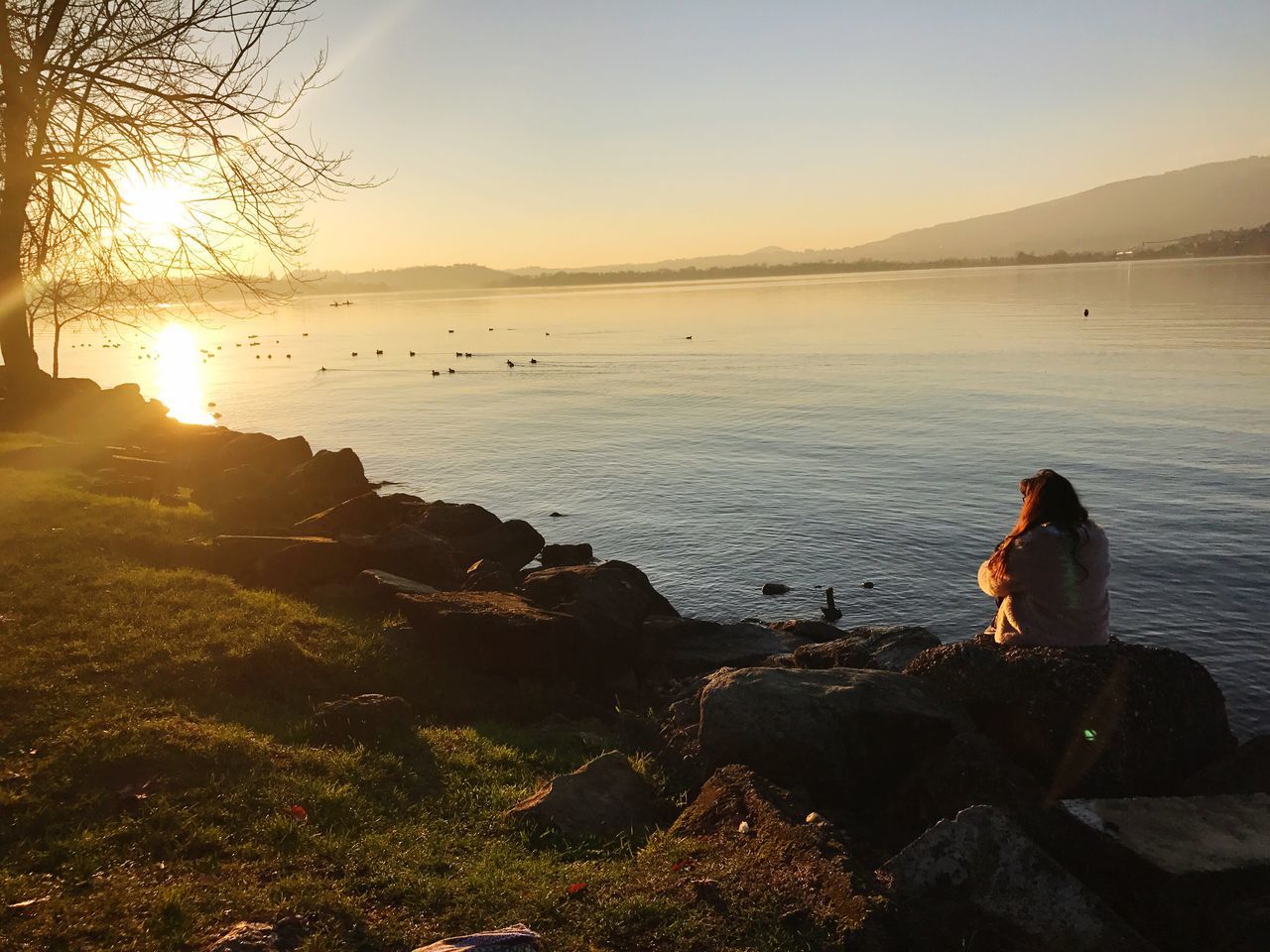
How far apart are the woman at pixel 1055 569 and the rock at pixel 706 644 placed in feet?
24.2

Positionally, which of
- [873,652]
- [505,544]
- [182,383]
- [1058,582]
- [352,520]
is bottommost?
[873,652]

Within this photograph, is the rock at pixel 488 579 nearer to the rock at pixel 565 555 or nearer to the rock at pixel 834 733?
the rock at pixel 565 555

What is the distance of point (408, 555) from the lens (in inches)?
658

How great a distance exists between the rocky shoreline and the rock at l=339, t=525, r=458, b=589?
0.69 meters

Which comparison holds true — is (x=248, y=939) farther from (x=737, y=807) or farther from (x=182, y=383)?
(x=182, y=383)

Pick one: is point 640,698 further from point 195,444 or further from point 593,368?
point 593,368

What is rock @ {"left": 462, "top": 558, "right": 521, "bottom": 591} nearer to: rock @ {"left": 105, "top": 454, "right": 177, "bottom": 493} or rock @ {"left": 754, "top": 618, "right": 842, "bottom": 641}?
rock @ {"left": 754, "top": 618, "right": 842, "bottom": 641}

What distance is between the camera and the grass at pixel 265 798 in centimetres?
620

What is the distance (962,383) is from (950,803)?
173ft

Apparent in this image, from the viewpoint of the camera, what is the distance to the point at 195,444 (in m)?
29.4

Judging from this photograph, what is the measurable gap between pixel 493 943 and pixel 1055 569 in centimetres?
645

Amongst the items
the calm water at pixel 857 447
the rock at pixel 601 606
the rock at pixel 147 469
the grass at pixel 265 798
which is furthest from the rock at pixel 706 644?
the rock at pixel 147 469

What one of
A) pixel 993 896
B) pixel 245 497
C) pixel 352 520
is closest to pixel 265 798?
pixel 993 896

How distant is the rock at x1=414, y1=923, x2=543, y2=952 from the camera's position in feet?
17.2
